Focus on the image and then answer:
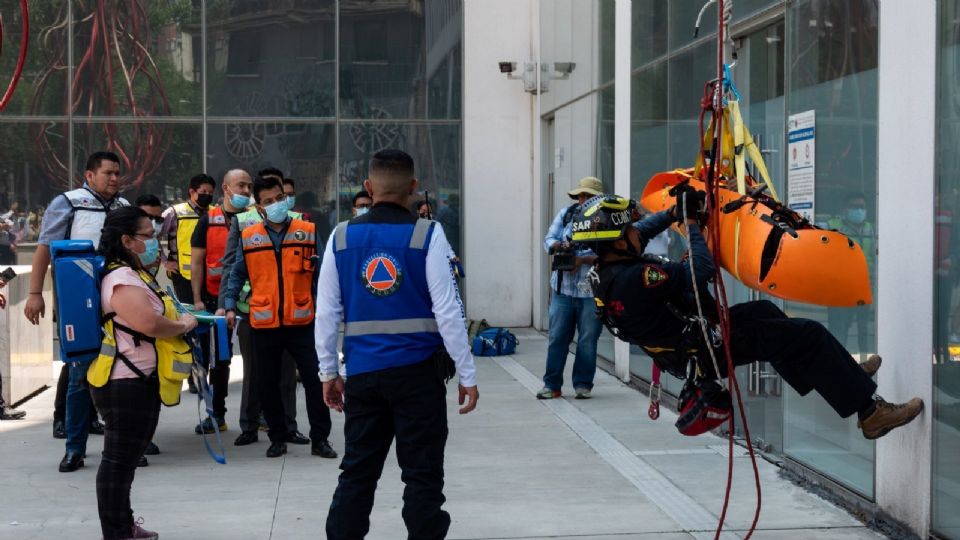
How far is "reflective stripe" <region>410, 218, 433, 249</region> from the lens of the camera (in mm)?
5332

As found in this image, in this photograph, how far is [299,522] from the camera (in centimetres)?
677

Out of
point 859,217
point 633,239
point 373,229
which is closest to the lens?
point 373,229

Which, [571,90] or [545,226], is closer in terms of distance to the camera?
[571,90]

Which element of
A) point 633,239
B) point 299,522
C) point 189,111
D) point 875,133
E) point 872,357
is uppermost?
point 189,111

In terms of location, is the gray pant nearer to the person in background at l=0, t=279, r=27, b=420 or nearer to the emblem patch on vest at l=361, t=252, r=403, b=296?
the person in background at l=0, t=279, r=27, b=420

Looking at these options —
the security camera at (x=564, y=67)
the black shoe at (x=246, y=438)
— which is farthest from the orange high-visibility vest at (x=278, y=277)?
the security camera at (x=564, y=67)

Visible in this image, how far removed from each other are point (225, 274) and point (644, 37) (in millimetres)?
4489

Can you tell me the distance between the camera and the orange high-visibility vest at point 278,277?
27.7 ft

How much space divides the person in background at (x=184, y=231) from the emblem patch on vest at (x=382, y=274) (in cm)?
538

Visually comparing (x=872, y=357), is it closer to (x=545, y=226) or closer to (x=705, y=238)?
(x=705, y=238)

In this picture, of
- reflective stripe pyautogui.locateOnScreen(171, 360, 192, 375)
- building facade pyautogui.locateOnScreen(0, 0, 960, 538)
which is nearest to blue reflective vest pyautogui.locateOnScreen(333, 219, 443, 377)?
reflective stripe pyautogui.locateOnScreen(171, 360, 192, 375)

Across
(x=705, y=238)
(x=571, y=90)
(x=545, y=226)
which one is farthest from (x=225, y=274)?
(x=545, y=226)

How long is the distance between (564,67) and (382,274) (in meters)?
10.0

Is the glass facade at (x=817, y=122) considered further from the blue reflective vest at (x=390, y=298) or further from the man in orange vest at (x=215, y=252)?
the man in orange vest at (x=215, y=252)
